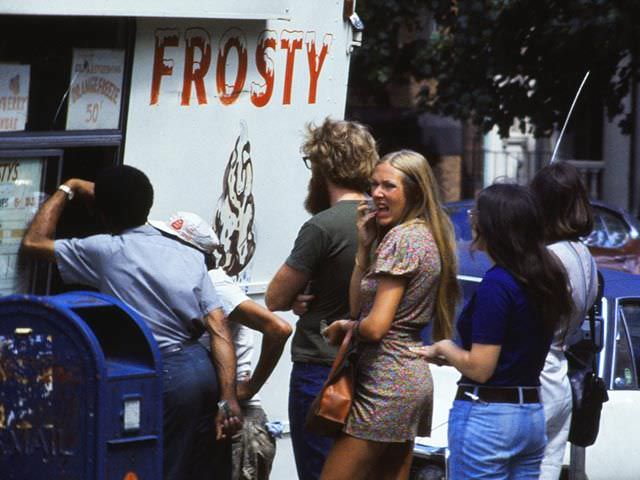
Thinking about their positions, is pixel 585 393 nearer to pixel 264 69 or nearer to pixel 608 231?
pixel 264 69

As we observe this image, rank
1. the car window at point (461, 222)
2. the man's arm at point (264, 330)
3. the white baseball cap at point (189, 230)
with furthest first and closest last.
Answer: the car window at point (461, 222), the man's arm at point (264, 330), the white baseball cap at point (189, 230)

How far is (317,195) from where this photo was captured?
577 centimetres

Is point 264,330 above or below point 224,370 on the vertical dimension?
above

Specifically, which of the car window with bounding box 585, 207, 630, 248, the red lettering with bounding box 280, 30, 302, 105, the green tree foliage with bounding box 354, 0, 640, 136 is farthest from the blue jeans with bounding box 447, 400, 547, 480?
the green tree foliage with bounding box 354, 0, 640, 136

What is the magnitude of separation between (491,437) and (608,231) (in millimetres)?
7906

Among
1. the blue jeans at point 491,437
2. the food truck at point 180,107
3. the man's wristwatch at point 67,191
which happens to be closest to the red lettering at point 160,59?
the food truck at point 180,107

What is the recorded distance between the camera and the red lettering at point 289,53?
7.40 metres

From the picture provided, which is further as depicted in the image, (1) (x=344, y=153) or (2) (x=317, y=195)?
(2) (x=317, y=195)

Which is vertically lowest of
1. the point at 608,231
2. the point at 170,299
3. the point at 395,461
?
the point at 395,461

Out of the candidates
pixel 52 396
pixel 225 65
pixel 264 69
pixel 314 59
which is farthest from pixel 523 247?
pixel 314 59

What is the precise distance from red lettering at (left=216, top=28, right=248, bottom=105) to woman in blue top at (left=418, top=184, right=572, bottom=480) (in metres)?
2.36

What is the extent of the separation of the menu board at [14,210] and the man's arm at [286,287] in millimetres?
1356

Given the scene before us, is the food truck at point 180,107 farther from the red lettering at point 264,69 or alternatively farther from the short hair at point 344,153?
the short hair at point 344,153

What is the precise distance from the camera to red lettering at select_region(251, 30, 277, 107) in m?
7.25
